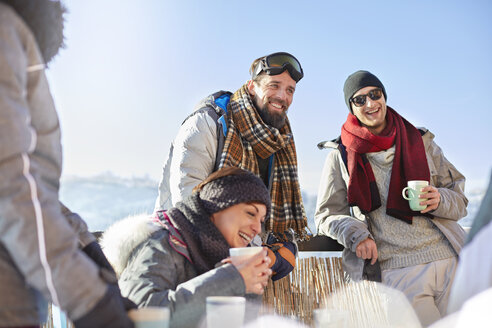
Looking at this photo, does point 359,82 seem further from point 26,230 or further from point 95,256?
point 26,230

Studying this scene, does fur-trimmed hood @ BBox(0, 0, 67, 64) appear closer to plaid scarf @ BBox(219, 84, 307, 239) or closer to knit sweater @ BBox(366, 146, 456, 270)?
plaid scarf @ BBox(219, 84, 307, 239)

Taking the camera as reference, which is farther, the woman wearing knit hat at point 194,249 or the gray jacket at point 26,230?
the woman wearing knit hat at point 194,249

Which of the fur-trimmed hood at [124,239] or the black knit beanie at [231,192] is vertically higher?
the black knit beanie at [231,192]

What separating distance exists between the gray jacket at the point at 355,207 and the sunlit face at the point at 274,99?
48cm

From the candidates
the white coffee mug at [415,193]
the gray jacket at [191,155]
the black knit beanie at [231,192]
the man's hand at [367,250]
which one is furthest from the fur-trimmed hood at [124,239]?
the white coffee mug at [415,193]

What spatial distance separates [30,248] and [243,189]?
983 mm

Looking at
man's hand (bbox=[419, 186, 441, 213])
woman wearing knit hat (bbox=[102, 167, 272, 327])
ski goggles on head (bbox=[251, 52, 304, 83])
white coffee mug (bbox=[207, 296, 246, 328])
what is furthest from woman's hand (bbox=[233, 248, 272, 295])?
ski goggles on head (bbox=[251, 52, 304, 83])

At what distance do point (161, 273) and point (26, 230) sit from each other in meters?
0.68

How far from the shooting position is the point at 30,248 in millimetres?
947

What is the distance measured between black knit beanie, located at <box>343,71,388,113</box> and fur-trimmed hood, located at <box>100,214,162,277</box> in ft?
6.53

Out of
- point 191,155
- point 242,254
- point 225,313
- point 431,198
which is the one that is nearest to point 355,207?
point 431,198

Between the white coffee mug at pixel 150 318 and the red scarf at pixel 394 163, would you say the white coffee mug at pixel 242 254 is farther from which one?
the red scarf at pixel 394 163

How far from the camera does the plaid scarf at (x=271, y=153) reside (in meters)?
2.89

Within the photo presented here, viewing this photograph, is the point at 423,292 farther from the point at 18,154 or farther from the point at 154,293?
the point at 18,154
